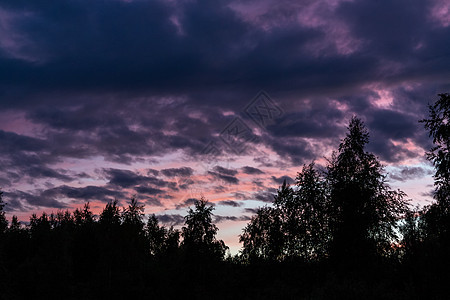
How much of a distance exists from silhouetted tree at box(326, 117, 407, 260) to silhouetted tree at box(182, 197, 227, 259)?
44.7ft

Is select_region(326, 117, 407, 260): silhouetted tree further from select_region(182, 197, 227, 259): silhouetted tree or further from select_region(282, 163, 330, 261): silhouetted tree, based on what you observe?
select_region(182, 197, 227, 259): silhouetted tree

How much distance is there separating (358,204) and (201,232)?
18.7 m

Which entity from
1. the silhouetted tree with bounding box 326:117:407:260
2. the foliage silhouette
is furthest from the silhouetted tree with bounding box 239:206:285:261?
the silhouetted tree with bounding box 326:117:407:260

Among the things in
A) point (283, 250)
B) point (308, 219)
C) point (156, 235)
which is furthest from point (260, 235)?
point (156, 235)

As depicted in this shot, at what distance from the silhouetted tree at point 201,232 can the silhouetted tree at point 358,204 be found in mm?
13618

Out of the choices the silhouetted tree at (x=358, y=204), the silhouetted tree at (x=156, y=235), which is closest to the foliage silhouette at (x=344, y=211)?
the silhouetted tree at (x=358, y=204)

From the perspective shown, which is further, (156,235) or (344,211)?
(156,235)

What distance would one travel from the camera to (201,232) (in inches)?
2023

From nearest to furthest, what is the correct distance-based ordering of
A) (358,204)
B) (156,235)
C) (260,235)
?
(358,204)
(260,235)
(156,235)

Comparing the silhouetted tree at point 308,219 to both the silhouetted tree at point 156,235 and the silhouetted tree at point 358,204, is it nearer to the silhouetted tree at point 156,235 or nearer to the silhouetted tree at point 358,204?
the silhouetted tree at point 358,204

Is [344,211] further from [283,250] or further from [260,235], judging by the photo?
[260,235]

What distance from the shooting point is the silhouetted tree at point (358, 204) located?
42500 millimetres

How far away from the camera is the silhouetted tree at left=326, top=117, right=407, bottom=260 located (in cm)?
4250

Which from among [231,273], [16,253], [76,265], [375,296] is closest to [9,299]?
[76,265]
